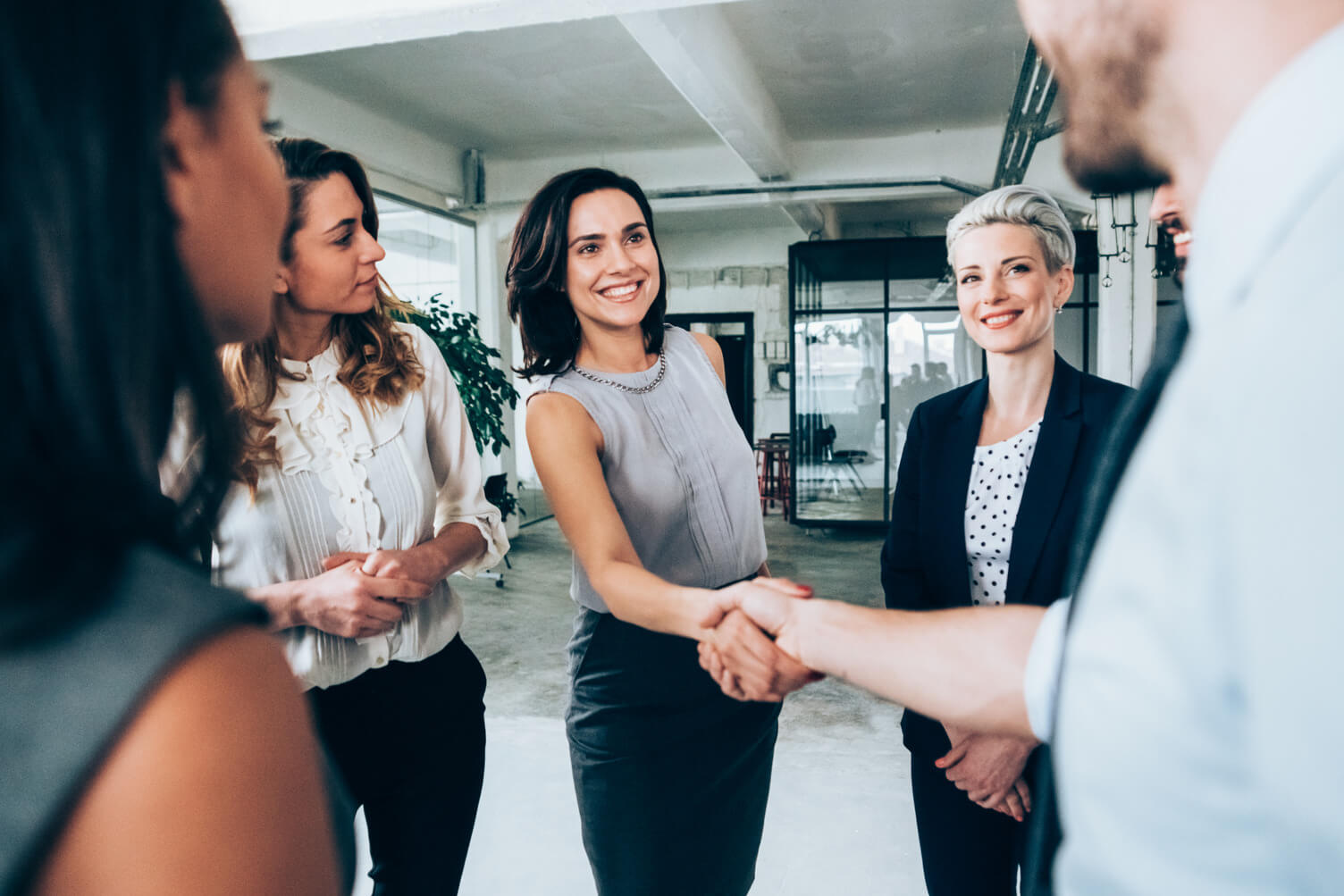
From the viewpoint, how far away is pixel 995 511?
1.72 m

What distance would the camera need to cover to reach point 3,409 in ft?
1.48

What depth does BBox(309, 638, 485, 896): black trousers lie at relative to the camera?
1.55 m

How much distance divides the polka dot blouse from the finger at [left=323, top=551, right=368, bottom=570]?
1160 millimetres

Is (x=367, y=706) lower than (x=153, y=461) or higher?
lower

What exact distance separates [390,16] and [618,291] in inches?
76.9

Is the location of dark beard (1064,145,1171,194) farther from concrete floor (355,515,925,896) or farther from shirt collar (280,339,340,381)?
concrete floor (355,515,925,896)

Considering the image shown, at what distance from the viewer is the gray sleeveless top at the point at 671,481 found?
5.58 ft

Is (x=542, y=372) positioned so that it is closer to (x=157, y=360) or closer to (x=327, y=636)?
(x=327, y=636)

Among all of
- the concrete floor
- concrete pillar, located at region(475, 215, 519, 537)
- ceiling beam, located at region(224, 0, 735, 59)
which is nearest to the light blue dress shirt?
the concrete floor

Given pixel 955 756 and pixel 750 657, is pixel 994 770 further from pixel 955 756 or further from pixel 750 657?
pixel 750 657

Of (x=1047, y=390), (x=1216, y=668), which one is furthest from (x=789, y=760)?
(x=1216, y=668)

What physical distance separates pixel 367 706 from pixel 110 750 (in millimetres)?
1215

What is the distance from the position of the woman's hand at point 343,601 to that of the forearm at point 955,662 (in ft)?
2.61

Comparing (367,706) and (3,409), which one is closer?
(3,409)
